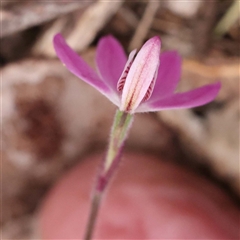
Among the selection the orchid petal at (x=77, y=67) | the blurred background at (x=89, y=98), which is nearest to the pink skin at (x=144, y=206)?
the blurred background at (x=89, y=98)

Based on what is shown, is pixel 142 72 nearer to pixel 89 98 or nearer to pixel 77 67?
pixel 77 67

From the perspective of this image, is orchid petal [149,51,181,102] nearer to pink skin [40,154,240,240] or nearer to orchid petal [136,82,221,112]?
orchid petal [136,82,221,112]

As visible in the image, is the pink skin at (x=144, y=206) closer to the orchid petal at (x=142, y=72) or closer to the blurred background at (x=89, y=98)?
Answer: the blurred background at (x=89, y=98)

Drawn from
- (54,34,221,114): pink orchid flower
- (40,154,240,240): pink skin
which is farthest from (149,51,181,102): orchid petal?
(40,154,240,240): pink skin

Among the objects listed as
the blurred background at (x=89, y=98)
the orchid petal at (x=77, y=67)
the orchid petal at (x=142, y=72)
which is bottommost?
the blurred background at (x=89, y=98)

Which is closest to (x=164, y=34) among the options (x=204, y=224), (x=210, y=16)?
(x=210, y=16)
